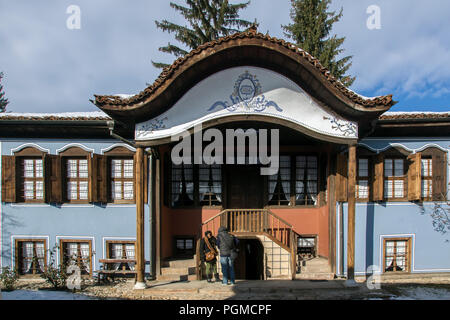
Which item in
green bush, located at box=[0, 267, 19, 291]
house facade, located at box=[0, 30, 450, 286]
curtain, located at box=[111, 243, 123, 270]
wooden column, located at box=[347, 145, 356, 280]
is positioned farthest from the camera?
curtain, located at box=[111, 243, 123, 270]

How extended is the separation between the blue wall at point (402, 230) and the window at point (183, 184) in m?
4.78

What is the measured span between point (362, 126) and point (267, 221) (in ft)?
13.2

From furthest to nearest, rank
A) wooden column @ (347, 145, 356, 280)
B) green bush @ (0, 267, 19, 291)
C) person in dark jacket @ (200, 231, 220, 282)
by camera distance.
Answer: green bush @ (0, 267, 19, 291) → person in dark jacket @ (200, 231, 220, 282) → wooden column @ (347, 145, 356, 280)

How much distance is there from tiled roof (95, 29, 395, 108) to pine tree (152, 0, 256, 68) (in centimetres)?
A: 1430

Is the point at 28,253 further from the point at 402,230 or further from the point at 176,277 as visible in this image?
the point at 402,230

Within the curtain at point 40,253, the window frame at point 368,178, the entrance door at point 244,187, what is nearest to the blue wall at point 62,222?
the curtain at point 40,253

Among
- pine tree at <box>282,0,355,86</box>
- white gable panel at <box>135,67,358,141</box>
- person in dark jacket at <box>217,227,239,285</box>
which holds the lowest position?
person in dark jacket at <box>217,227,239,285</box>

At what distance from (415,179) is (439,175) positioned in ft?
3.16

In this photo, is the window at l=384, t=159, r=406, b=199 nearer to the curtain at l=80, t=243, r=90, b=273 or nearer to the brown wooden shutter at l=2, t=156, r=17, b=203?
the curtain at l=80, t=243, r=90, b=273

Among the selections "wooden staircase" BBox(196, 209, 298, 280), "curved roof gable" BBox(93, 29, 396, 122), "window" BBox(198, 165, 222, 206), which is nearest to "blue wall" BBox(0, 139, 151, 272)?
"window" BBox(198, 165, 222, 206)

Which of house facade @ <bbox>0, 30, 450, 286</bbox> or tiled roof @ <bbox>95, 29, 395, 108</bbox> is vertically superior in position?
tiled roof @ <bbox>95, 29, 395, 108</bbox>

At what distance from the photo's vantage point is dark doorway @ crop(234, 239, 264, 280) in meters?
Result: 10.8

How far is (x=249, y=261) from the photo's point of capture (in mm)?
11828

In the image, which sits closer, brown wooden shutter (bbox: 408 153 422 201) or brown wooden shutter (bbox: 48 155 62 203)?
brown wooden shutter (bbox: 408 153 422 201)
